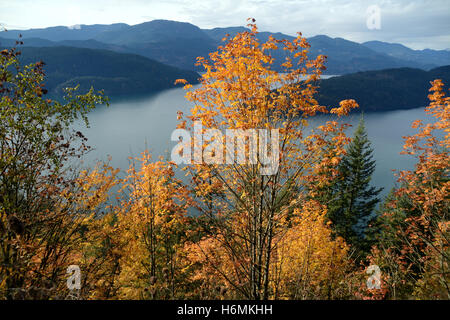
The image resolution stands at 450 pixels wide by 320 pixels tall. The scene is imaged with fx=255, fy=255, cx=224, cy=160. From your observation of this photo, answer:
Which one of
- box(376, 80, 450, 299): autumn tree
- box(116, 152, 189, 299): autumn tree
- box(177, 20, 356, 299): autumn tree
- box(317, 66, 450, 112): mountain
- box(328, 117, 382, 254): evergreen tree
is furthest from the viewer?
box(317, 66, 450, 112): mountain

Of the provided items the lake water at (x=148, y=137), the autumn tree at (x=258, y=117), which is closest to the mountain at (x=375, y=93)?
the lake water at (x=148, y=137)

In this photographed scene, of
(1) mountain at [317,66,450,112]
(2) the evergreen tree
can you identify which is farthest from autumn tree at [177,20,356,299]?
(1) mountain at [317,66,450,112]

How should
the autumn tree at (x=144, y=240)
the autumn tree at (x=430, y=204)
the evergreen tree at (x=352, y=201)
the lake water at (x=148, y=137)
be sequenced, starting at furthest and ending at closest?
the lake water at (x=148, y=137)
the evergreen tree at (x=352, y=201)
the autumn tree at (x=144, y=240)
the autumn tree at (x=430, y=204)

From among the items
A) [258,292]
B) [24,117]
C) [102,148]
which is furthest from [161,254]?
[102,148]

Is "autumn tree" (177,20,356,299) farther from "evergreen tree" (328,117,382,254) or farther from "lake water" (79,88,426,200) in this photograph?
"lake water" (79,88,426,200)

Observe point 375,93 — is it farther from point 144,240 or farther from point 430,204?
point 144,240

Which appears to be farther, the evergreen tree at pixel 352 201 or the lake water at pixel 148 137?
the lake water at pixel 148 137

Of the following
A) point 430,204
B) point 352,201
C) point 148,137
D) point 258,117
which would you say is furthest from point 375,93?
point 258,117

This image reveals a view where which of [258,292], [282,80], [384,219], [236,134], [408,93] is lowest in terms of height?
[384,219]

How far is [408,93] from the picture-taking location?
192m

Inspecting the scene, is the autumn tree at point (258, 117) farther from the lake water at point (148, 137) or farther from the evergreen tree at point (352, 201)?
the lake water at point (148, 137)

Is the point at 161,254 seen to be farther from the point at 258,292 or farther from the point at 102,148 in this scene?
the point at 102,148

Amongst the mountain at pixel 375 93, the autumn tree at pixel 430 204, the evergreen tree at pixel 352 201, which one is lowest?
the evergreen tree at pixel 352 201

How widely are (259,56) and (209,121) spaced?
2101mm
